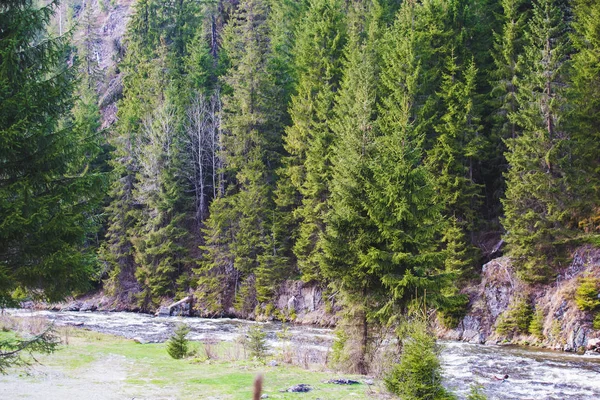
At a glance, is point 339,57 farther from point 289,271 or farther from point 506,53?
point 289,271

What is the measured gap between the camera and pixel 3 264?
9.87 m

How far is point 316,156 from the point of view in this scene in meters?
34.9

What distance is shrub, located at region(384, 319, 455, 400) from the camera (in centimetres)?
1016

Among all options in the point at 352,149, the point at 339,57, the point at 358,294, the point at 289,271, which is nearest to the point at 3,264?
the point at 358,294

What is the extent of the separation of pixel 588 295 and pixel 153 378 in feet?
58.2

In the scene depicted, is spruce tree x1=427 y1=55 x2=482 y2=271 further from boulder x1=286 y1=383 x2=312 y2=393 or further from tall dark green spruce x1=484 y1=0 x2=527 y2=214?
boulder x1=286 y1=383 x2=312 y2=393

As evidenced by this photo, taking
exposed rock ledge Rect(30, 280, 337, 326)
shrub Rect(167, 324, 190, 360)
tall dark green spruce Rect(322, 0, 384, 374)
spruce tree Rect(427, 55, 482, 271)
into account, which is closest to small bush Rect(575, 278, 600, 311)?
spruce tree Rect(427, 55, 482, 271)

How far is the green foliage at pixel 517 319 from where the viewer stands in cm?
2330

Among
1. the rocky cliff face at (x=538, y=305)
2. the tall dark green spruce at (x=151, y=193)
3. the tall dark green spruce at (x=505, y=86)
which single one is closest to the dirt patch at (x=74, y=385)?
the rocky cliff face at (x=538, y=305)

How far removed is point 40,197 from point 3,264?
1.44 m

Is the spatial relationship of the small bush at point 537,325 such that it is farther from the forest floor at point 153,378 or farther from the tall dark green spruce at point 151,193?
the tall dark green spruce at point 151,193

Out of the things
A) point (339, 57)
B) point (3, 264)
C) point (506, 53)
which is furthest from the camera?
point (339, 57)

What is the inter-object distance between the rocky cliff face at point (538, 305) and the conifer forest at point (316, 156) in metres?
0.76

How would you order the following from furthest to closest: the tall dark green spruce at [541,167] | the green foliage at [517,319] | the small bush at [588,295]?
the tall dark green spruce at [541,167]
the green foliage at [517,319]
the small bush at [588,295]
